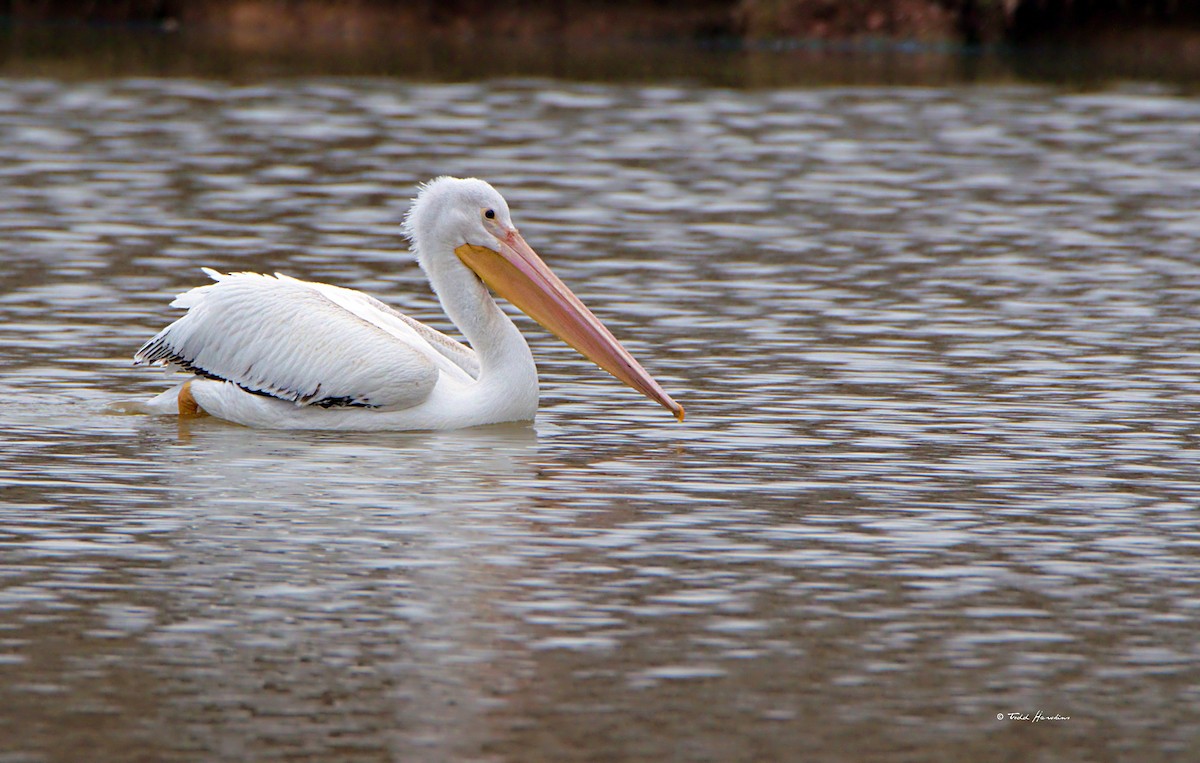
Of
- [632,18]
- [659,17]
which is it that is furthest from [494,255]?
[632,18]

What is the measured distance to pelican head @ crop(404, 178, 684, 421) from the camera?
28.0 ft

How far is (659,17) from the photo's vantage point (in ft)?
101

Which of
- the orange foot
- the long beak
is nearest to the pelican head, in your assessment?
the long beak

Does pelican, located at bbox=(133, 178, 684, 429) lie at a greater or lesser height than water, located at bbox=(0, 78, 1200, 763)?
greater

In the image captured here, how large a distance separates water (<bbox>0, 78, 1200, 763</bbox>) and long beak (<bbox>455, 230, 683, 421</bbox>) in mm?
314

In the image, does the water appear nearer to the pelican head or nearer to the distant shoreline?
the pelican head

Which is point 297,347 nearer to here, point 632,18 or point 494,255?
point 494,255

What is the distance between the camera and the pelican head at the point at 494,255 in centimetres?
852

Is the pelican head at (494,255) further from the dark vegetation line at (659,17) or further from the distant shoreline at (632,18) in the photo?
the dark vegetation line at (659,17)

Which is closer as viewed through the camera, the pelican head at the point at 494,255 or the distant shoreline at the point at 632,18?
the pelican head at the point at 494,255

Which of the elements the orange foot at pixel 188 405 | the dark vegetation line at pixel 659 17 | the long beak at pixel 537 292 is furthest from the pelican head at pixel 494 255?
the dark vegetation line at pixel 659 17

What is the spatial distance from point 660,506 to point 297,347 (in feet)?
5.66

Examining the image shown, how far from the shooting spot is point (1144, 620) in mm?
5836

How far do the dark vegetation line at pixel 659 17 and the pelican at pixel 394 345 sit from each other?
21.4m
